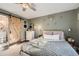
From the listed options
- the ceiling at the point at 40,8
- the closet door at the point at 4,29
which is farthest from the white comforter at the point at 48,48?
the ceiling at the point at 40,8

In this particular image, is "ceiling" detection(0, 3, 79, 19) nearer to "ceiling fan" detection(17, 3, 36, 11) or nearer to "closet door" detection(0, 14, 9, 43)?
"ceiling fan" detection(17, 3, 36, 11)

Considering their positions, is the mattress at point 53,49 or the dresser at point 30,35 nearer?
the mattress at point 53,49

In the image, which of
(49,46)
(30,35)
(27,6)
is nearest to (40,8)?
(27,6)

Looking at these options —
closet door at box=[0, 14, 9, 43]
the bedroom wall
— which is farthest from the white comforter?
closet door at box=[0, 14, 9, 43]

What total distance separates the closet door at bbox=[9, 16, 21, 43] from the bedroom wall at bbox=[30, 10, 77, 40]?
295 millimetres

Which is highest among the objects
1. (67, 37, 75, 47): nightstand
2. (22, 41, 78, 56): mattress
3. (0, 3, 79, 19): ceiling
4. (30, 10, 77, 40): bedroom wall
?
(0, 3, 79, 19): ceiling

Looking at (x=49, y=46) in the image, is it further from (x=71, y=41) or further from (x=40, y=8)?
(x=40, y=8)

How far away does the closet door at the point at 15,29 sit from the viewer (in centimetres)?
234

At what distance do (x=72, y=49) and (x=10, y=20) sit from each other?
1357 mm

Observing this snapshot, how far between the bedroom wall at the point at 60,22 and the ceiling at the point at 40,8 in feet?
0.26

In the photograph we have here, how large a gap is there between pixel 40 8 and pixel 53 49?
2.84ft

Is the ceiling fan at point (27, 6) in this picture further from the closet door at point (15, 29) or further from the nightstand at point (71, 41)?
the nightstand at point (71, 41)

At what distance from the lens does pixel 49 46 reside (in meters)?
2.34

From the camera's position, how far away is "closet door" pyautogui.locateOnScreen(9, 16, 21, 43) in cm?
234
